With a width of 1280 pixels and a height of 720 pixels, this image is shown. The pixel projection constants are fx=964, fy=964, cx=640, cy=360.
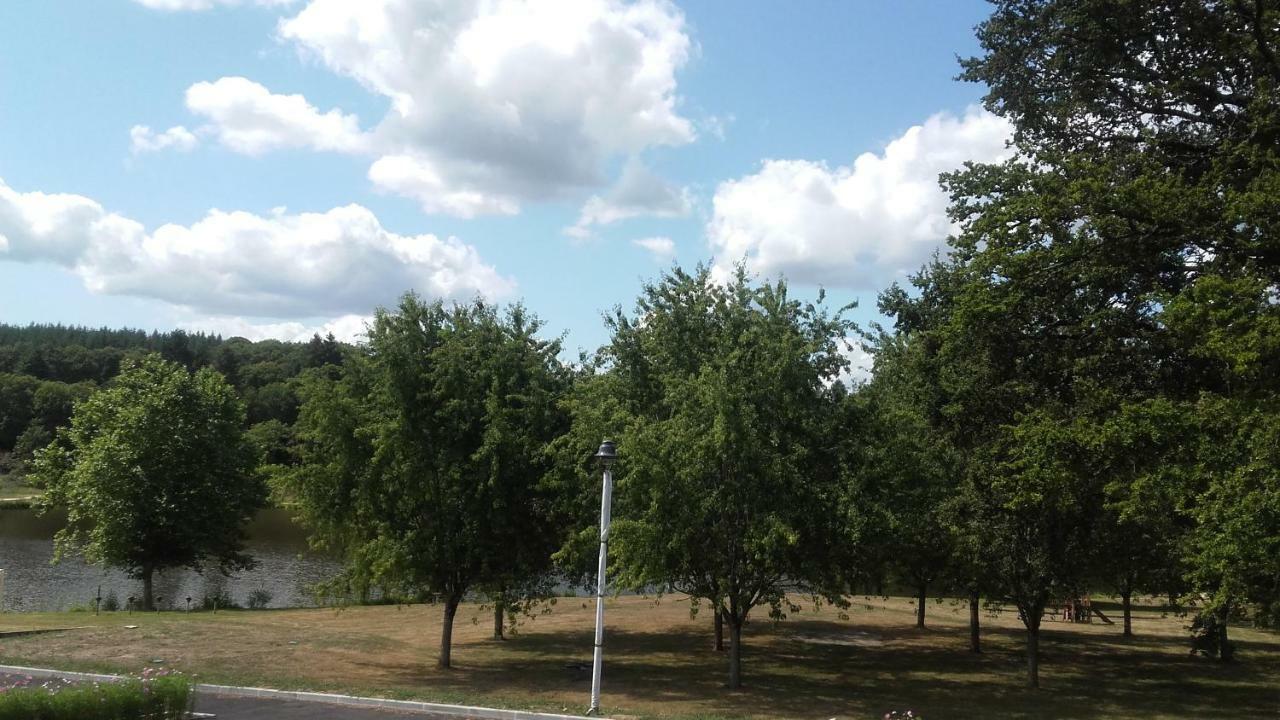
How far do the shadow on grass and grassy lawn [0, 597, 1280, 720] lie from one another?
61mm

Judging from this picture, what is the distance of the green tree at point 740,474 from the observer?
18.0m

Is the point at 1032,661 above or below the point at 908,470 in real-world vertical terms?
below

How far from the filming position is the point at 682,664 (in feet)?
77.1

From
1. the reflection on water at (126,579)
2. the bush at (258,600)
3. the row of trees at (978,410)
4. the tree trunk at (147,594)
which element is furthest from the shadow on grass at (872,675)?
the reflection on water at (126,579)

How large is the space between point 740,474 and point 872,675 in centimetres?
762

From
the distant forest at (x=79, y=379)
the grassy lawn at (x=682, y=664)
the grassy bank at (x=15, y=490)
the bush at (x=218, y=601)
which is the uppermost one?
the distant forest at (x=79, y=379)

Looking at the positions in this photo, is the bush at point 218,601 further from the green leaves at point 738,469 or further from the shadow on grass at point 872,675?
the green leaves at point 738,469

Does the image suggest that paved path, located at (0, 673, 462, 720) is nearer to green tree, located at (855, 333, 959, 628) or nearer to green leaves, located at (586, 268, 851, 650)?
green leaves, located at (586, 268, 851, 650)

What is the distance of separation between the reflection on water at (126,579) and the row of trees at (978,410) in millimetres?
20670

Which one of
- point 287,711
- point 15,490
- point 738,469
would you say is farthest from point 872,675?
point 15,490

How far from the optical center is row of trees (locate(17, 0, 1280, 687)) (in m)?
16.0

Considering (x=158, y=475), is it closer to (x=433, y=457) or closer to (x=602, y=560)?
(x=433, y=457)

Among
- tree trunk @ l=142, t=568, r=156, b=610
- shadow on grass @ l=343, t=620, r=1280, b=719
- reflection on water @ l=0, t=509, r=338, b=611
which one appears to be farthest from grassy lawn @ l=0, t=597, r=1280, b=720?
reflection on water @ l=0, t=509, r=338, b=611

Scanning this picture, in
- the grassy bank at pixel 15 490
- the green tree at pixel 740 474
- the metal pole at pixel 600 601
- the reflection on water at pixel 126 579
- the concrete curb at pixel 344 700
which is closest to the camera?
the concrete curb at pixel 344 700
